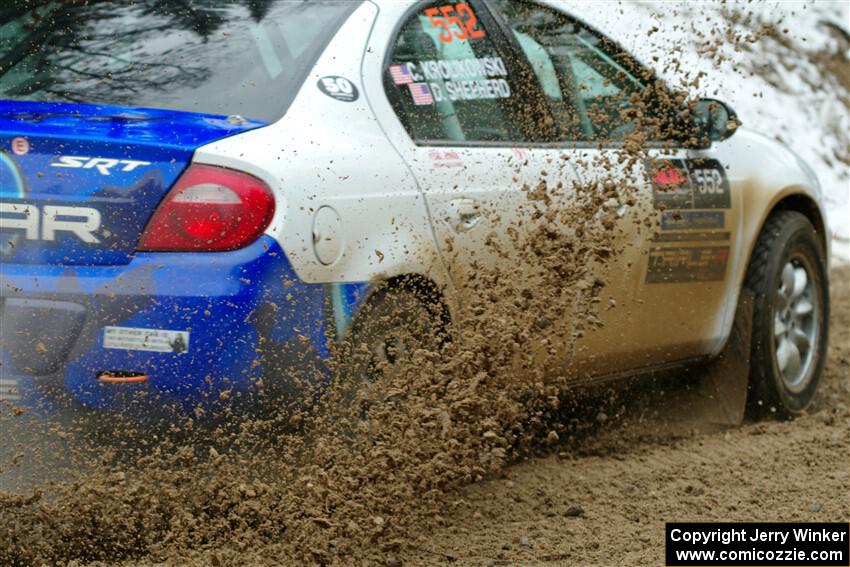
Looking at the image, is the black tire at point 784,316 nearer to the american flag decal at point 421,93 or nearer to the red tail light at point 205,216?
the american flag decal at point 421,93

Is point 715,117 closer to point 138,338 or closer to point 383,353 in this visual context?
point 383,353

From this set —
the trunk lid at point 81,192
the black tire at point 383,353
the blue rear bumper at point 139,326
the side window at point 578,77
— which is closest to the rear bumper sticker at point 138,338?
the blue rear bumper at point 139,326

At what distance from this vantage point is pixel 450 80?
15.3ft

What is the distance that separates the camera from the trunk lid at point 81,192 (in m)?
3.66

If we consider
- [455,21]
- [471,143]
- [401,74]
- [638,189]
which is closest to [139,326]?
[401,74]

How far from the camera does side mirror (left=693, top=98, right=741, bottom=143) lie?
536cm

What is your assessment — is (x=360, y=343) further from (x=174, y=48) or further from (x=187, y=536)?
(x=174, y=48)

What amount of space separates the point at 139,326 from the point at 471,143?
56.8 inches

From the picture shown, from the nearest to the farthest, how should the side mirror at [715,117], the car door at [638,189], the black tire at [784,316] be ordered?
1. the car door at [638,189]
2. the side mirror at [715,117]
3. the black tire at [784,316]

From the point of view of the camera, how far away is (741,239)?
5699 millimetres

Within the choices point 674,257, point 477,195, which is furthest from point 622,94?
point 477,195

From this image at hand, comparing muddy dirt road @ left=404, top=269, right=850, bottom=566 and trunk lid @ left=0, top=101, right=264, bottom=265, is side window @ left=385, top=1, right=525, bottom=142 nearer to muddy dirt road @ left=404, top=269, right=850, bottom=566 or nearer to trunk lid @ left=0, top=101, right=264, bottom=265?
trunk lid @ left=0, top=101, right=264, bottom=265

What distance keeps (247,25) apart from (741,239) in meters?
2.42

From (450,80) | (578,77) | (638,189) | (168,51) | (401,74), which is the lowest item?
(638,189)
